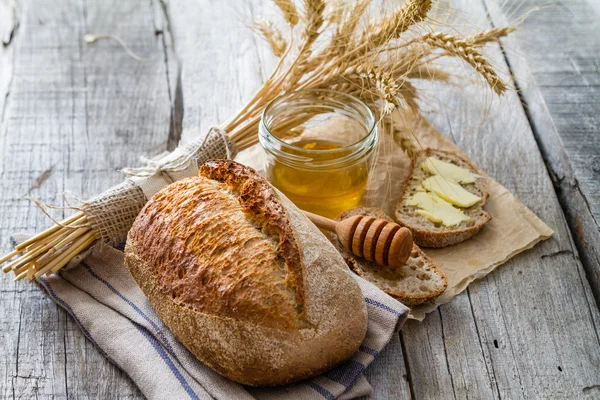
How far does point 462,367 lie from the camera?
2178mm

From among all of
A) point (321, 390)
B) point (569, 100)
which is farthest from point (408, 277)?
point (569, 100)

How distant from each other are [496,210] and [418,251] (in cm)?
49

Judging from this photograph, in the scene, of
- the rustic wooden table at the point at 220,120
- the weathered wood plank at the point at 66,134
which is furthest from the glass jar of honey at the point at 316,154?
the weathered wood plank at the point at 66,134

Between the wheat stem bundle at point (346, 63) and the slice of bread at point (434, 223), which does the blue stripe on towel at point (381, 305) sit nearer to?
the slice of bread at point (434, 223)

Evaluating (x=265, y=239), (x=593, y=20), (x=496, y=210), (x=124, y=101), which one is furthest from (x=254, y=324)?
(x=593, y=20)

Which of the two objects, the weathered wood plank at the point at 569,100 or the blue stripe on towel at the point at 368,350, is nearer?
the blue stripe on towel at the point at 368,350

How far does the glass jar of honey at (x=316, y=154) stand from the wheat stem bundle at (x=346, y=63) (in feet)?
0.26

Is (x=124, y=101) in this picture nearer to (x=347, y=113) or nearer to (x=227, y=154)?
(x=227, y=154)

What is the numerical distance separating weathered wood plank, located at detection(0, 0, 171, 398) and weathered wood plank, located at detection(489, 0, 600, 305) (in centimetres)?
173

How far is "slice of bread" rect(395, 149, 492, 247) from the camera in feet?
8.57

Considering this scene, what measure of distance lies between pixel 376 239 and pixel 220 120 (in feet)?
3.98

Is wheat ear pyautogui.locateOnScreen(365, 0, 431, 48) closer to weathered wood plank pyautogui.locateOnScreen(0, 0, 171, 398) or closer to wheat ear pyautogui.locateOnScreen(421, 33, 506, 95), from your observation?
wheat ear pyautogui.locateOnScreen(421, 33, 506, 95)

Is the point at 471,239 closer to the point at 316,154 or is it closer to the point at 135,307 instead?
the point at 316,154

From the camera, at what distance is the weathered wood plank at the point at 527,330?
6.99ft
